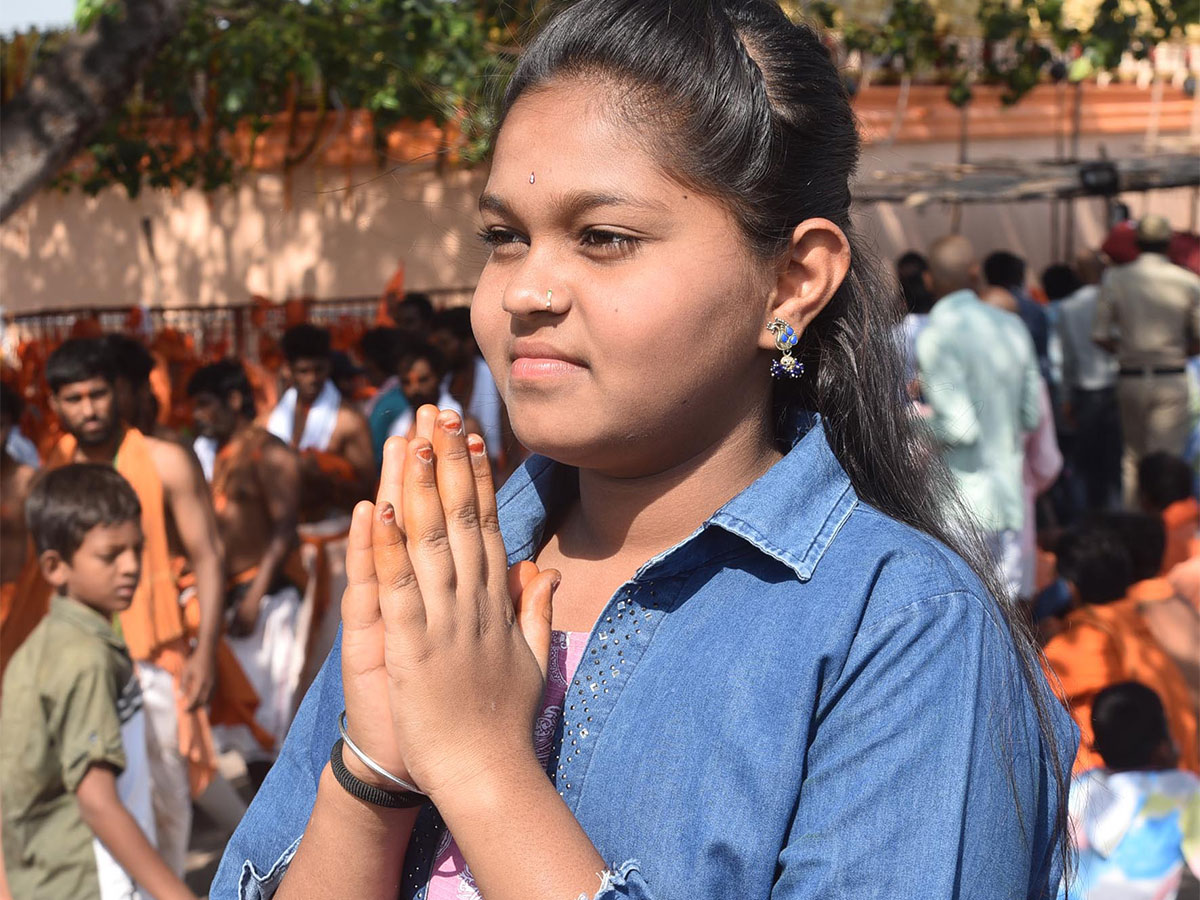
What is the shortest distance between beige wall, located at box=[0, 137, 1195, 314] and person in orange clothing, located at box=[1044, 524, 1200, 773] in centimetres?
630

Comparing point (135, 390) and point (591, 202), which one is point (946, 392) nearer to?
point (135, 390)

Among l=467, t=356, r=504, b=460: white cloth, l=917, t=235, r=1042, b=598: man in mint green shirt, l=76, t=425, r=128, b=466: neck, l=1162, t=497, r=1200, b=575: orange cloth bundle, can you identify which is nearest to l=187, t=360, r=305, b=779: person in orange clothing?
l=76, t=425, r=128, b=466: neck

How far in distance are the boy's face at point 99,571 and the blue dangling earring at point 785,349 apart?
2690mm

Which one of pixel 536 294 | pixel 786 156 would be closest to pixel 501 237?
pixel 536 294

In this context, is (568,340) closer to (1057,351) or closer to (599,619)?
(599,619)

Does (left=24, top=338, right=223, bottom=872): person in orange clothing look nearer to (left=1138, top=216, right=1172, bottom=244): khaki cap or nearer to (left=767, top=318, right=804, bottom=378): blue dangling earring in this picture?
(left=767, top=318, right=804, bottom=378): blue dangling earring

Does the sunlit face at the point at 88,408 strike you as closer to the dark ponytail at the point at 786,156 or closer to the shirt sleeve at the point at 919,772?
the dark ponytail at the point at 786,156

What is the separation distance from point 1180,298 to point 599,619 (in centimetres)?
799

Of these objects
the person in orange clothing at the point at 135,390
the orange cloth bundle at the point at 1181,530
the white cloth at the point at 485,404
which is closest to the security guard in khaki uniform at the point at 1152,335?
the orange cloth bundle at the point at 1181,530

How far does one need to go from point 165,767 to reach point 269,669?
1.21 meters

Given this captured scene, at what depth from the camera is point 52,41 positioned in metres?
9.92

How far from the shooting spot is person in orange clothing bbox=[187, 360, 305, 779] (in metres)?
5.29

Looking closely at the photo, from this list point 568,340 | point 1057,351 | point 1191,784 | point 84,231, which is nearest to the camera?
point 568,340

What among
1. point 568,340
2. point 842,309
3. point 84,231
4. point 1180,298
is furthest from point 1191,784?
point 84,231
